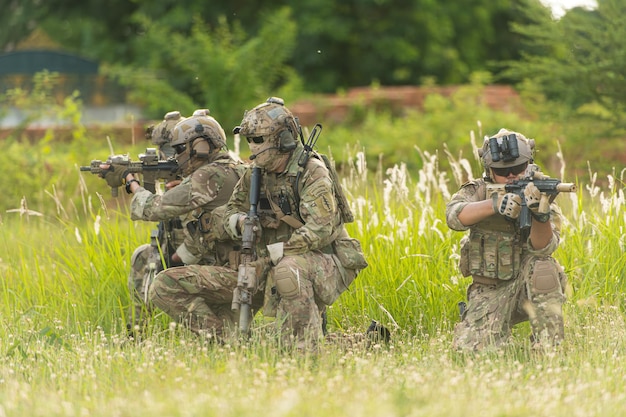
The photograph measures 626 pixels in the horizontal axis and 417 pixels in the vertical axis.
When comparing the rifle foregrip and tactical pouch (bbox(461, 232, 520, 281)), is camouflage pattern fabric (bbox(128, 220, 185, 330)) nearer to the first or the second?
tactical pouch (bbox(461, 232, 520, 281))

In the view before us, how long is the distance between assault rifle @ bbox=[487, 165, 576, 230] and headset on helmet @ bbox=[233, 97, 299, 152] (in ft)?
4.51

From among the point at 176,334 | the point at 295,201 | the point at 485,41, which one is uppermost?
the point at 485,41

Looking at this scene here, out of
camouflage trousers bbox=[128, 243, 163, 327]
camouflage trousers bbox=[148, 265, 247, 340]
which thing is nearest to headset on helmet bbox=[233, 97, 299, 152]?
camouflage trousers bbox=[148, 265, 247, 340]

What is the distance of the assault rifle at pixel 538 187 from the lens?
6031 mm

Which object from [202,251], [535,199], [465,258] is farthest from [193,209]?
[535,199]

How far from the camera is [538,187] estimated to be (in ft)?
20.0

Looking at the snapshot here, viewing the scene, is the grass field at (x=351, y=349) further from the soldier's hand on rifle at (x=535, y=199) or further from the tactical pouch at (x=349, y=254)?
the soldier's hand on rifle at (x=535, y=199)

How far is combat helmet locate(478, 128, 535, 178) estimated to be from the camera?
633 cm

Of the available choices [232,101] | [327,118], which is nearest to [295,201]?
[232,101]

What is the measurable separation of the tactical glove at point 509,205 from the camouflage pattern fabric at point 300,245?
3.41 feet

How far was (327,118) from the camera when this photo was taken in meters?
18.2

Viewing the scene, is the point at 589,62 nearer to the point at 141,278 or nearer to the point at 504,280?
the point at 504,280

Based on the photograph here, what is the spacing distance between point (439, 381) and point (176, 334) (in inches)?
89.8

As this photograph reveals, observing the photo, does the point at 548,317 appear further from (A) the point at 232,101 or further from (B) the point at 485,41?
(B) the point at 485,41
